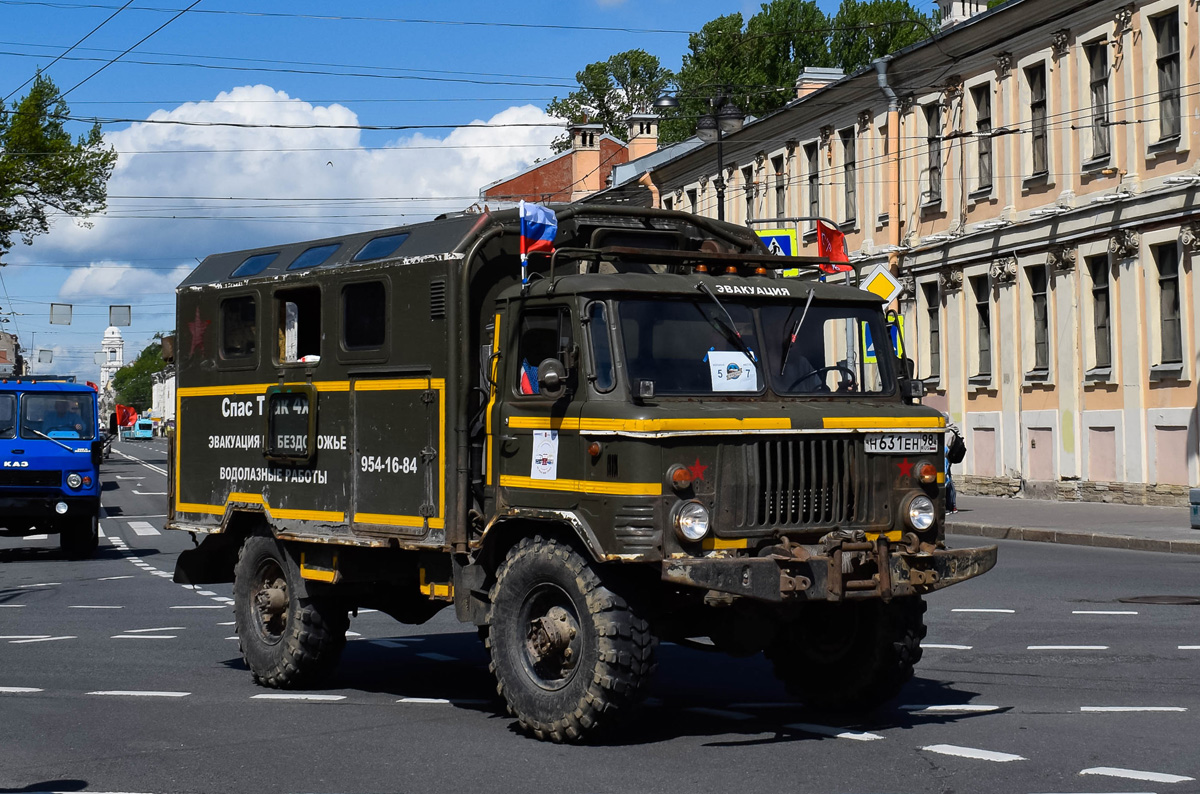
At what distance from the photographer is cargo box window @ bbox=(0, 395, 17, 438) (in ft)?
80.1

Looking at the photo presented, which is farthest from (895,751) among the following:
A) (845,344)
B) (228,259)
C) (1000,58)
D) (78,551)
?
(1000,58)

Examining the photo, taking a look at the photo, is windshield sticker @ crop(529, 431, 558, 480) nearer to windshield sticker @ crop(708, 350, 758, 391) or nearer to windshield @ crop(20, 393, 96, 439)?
windshield sticker @ crop(708, 350, 758, 391)

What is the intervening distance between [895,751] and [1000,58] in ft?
96.1

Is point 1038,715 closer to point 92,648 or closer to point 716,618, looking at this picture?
point 716,618

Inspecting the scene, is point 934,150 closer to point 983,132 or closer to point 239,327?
point 983,132

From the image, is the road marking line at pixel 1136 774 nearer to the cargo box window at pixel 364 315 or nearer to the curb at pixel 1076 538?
the cargo box window at pixel 364 315

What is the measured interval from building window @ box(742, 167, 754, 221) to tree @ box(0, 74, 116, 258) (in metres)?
22.6

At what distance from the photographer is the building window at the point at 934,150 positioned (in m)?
38.3

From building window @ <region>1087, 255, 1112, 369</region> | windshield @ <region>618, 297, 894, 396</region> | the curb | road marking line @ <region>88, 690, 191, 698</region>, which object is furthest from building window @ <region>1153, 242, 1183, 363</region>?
road marking line @ <region>88, 690, 191, 698</region>

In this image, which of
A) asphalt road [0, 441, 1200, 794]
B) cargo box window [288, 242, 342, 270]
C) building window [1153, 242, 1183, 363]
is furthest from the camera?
building window [1153, 242, 1183, 363]

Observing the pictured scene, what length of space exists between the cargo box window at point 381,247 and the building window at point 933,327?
29704mm

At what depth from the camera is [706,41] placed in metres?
70.9

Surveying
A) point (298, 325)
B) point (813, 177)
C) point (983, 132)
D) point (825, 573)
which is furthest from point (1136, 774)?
point (813, 177)

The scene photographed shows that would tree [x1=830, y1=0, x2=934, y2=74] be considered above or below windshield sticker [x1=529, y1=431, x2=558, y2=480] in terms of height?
above
